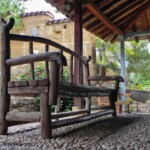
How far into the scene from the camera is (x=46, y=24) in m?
9.27

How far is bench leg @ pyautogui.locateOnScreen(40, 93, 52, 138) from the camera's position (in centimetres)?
221

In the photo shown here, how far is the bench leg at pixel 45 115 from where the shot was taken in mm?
2209

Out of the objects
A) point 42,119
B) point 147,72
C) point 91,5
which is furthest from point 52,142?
point 147,72

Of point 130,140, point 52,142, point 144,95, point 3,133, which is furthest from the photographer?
point 144,95

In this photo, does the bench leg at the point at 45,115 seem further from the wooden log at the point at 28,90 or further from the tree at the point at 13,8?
the tree at the point at 13,8

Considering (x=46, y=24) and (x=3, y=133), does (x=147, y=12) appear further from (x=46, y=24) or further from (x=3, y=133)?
(x=3, y=133)

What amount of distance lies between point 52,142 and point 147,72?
10.9 metres

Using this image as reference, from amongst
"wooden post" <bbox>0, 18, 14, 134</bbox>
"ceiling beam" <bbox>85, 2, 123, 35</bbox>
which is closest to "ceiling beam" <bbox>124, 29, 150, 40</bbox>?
"ceiling beam" <bbox>85, 2, 123, 35</bbox>

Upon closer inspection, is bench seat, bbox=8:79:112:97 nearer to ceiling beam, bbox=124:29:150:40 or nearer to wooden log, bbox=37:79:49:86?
wooden log, bbox=37:79:49:86

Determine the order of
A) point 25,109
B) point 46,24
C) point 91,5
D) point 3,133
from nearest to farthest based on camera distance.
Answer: point 3,133 < point 91,5 < point 25,109 < point 46,24

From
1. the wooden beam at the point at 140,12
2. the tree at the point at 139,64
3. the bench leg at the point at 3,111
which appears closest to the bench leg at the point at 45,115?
the bench leg at the point at 3,111

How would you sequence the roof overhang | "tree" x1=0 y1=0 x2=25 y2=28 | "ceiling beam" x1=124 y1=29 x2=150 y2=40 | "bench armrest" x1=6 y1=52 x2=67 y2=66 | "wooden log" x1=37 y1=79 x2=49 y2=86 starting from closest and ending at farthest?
"bench armrest" x1=6 y1=52 x2=67 y2=66 < "wooden log" x1=37 y1=79 x2=49 y2=86 < the roof overhang < "ceiling beam" x1=124 y1=29 x2=150 y2=40 < "tree" x1=0 y1=0 x2=25 y2=28

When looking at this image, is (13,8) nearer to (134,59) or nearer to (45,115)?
(134,59)

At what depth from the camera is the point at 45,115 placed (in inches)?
87.4
